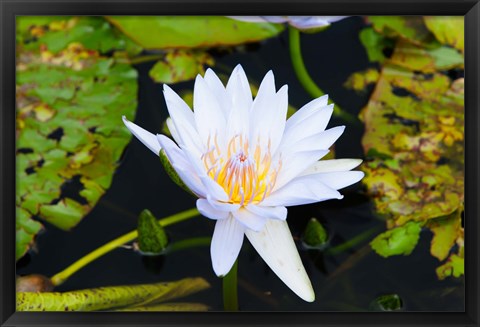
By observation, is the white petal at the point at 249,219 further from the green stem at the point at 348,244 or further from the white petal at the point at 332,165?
the green stem at the point at 348,244

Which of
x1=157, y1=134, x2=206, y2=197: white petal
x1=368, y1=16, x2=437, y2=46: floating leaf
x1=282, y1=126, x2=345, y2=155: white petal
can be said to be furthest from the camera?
x1=368, y1=16, x2=437, y2=46: floating leaf

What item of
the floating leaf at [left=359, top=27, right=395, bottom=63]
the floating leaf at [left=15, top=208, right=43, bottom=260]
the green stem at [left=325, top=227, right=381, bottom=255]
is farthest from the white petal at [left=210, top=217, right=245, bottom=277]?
the floating leaf at [left=359, top=27, right=395, bottom=63]

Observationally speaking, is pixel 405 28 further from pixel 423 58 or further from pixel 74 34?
pixel 74 34

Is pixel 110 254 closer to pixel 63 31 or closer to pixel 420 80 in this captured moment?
pixel 63 31

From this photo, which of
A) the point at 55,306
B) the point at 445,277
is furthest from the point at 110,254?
the point at 445,277

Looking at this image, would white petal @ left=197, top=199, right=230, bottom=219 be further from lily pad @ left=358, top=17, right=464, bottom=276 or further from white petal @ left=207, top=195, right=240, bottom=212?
lily pad @ left=358, top=17, right=464, bottom=276

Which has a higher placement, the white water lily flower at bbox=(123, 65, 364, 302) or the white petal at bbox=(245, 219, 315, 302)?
the white water lily flower at bbox=(123, 65, 364, 302)

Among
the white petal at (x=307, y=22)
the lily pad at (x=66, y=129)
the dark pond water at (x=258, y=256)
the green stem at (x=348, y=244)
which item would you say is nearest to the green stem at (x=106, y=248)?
the dark pond water at (x=258, y=256)
